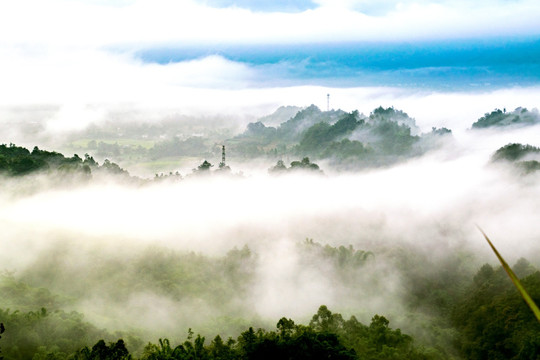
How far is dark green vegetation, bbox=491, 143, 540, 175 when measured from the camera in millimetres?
110238

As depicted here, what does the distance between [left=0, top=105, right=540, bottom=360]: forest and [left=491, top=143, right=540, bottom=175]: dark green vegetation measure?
0.45m

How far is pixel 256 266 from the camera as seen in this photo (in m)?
77.8

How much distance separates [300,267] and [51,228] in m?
38.2

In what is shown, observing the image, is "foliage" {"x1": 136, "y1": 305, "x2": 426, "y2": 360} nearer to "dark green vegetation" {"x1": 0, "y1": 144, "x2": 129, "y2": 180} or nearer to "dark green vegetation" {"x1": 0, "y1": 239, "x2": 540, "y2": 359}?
"dark green vegetation" {"x1": 0, "y1": 239, "x2": 540, "y2": 359}

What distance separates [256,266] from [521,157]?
77606mm

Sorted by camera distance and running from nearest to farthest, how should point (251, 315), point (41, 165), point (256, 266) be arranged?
point (251, 315) → point (256, 266) → point (41, 165)

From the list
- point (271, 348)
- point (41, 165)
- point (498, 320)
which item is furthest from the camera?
point (41, 165)

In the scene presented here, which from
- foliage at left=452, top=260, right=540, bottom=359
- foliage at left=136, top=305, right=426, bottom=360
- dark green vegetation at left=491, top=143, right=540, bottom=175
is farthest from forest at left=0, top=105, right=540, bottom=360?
dark green vegetation at left=491, top=143, right=540, bottom=175

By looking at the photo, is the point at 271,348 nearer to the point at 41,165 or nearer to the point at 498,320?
the point at 498,320

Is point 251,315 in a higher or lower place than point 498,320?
lower

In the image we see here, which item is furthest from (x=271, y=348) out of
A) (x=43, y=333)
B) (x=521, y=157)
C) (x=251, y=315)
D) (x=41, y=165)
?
(x=521, y=157)

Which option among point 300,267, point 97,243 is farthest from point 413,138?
point 97,243

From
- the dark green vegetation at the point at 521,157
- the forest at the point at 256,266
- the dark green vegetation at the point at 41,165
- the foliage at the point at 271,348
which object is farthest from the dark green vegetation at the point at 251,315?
the dark green vegetation at the point at 521,157

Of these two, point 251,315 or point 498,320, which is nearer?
point 498,320
